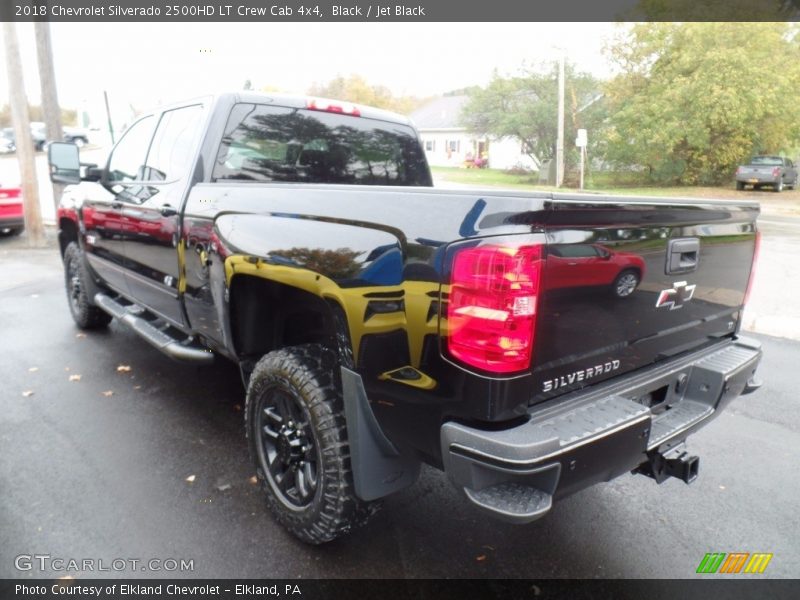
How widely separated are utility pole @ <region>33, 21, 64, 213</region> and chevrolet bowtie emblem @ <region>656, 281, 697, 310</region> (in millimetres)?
10915

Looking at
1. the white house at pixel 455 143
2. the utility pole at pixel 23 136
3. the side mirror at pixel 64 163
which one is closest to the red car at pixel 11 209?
the utility pole at pixel 23 136

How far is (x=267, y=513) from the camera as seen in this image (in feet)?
9.70

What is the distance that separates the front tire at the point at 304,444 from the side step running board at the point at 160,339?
A: 0.77 metres

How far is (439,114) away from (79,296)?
5306 centimetres

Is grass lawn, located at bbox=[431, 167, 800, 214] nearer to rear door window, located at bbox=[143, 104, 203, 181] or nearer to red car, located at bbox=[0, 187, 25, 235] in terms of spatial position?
red car, located at bbox=[0, 187, 25, 235]

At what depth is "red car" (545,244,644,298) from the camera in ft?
6.43

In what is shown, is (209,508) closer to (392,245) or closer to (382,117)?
(392,245)

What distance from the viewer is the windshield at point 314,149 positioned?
11.6ft

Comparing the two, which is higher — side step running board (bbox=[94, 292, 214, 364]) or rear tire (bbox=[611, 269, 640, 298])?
rear tire (bbox=[611, 269, 640, 298])

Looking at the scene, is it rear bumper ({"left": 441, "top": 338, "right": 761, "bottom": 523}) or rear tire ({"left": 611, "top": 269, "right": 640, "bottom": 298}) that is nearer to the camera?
rear bumper ({"left": 441, "top": 338, "right": 761, "bottom": 523})

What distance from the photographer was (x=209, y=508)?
2.99 meters

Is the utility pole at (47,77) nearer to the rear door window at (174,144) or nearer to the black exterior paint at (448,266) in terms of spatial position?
the rear door window at (174,144)

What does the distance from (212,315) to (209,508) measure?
3.25 ft

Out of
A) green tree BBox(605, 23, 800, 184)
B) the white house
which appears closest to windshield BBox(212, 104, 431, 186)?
green tree BBox(605, 23, 800, 184)
